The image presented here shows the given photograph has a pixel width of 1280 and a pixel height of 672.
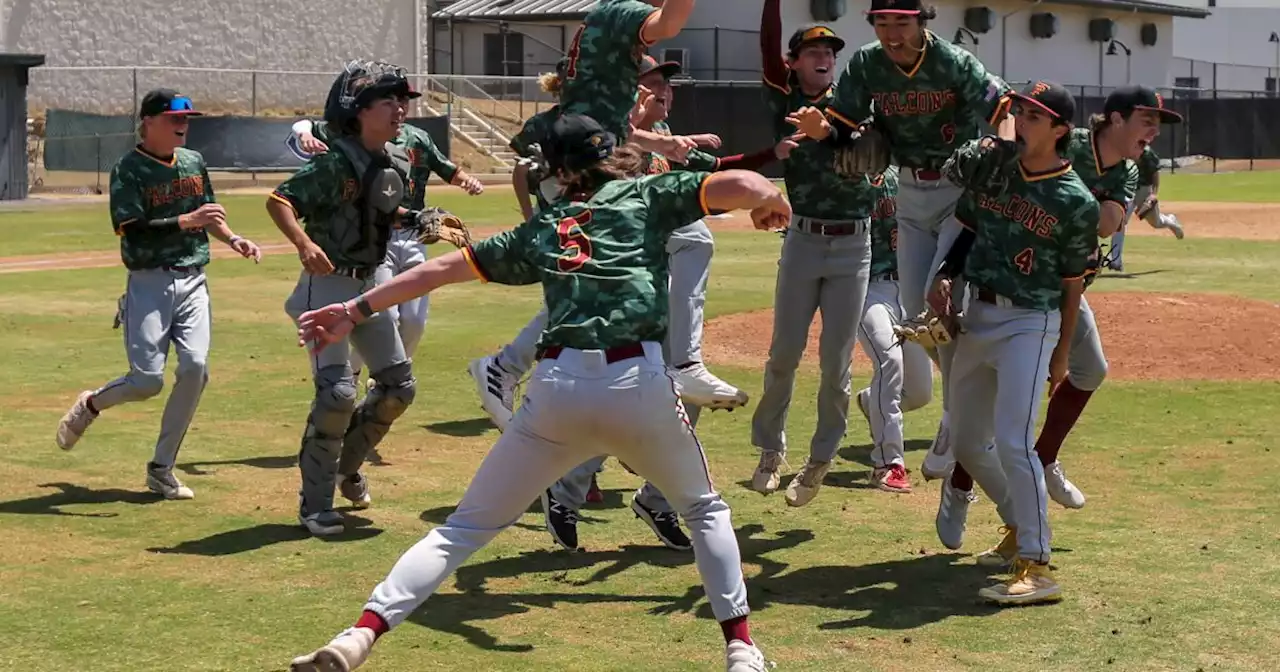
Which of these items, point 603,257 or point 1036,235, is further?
point 1036,235

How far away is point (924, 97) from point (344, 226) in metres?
3.07

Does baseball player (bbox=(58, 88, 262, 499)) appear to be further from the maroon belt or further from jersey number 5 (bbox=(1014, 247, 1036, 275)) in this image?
jersey number 5 (bbox=(1014, 247, 1036, 275))

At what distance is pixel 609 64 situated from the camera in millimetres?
8406

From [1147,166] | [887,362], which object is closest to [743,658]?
[887,362]

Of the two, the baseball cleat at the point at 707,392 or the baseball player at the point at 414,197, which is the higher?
the baseball player at the point at 414,197

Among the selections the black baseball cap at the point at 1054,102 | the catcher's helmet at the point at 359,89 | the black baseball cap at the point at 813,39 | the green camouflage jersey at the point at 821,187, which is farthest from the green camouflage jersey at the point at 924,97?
the catcher's helmet at the point at 359,89

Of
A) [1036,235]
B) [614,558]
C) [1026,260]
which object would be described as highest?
[1036,235]

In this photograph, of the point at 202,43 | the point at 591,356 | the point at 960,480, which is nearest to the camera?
the point at 591,356

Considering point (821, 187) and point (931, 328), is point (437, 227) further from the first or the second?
point (931, 328)

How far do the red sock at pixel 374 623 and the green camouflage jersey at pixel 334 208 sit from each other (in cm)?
314

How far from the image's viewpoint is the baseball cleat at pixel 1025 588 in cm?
747

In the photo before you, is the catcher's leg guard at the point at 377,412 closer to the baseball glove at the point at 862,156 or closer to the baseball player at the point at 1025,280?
the baseball glove at the point at 862,156

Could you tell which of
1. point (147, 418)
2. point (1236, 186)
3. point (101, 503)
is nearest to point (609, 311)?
point (101, 503)

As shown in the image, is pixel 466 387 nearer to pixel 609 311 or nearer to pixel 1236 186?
pixel 609 311
